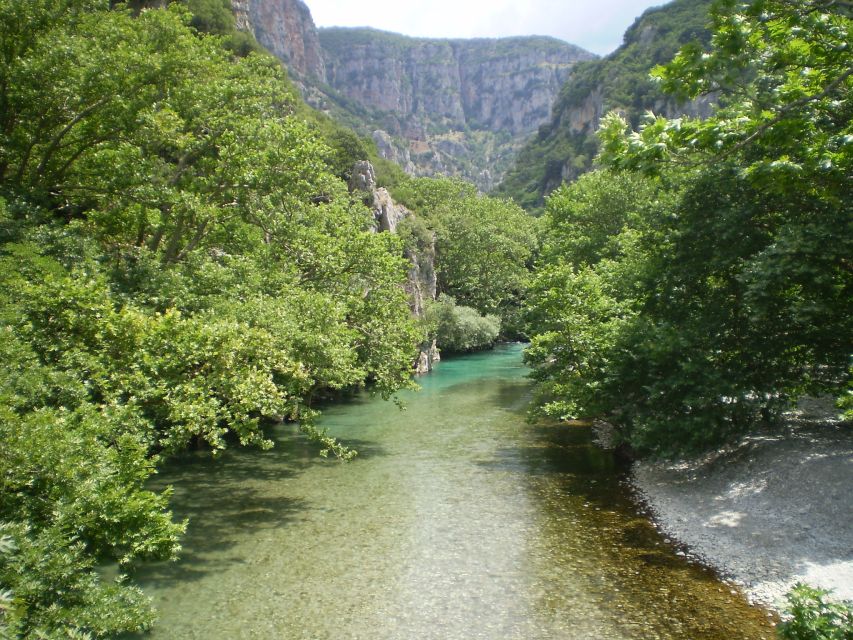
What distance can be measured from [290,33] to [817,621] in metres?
195

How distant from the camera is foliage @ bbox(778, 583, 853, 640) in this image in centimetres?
581

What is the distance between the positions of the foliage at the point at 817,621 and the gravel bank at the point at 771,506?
337 cm

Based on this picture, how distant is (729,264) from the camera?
48.6 ft

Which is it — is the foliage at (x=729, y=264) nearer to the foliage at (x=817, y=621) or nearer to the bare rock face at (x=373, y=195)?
the foliage at (x=817, y=621)

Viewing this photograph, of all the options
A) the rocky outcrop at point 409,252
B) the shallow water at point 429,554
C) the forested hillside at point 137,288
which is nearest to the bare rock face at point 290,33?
the rocky outcrop at point 409,252

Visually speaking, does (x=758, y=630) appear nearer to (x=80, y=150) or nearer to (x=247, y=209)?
(x=247, y=209)

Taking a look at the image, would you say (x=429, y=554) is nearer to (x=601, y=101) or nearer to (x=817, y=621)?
(x=817, y=621)

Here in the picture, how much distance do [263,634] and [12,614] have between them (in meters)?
4.59

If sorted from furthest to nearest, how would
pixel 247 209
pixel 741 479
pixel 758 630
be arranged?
pixel 247 209
pixel 741 479
pixel 758 630

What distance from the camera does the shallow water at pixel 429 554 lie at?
9.28 m

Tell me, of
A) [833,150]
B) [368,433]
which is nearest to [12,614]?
[833,150]

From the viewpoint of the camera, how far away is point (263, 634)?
9078mm

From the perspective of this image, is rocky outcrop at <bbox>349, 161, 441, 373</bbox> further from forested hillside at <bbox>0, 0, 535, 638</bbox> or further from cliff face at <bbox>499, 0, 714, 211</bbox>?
cliff face at <bbox>499, 0, 714, 211</bbox>

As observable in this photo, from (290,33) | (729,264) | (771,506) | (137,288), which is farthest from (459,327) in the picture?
(290,33)
